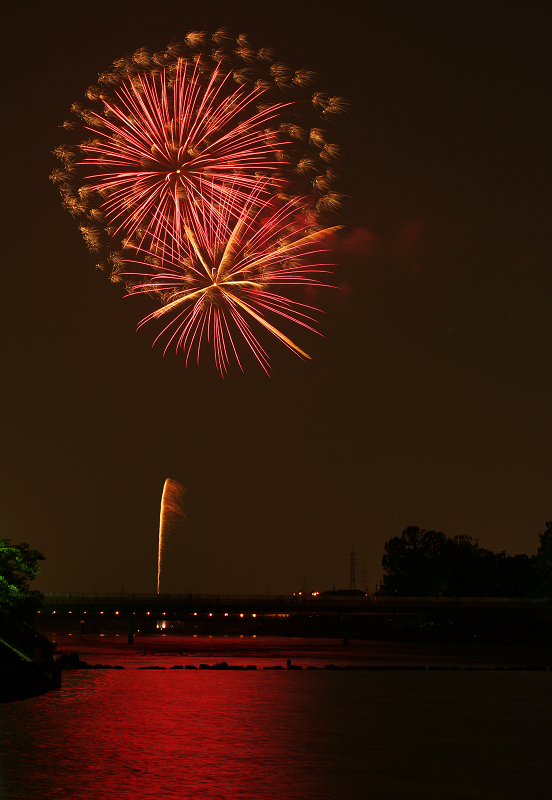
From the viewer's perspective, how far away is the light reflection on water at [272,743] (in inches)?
848

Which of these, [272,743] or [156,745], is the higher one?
[156,745]

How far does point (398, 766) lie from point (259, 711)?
1471 centimetres

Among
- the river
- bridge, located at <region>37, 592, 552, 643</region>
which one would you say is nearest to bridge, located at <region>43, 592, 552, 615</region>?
bridge, located at <region>37, 592, 552, 643</region>

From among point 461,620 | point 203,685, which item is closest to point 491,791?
point 203,685

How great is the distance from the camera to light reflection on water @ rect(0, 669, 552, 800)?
21547 mm

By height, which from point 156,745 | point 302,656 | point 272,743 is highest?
point 302,656

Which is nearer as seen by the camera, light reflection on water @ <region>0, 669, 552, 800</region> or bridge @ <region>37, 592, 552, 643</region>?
light reflection on water @ <region>0, 669, 552, 800</region>

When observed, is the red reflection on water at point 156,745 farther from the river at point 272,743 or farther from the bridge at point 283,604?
the bridge at point 283,604

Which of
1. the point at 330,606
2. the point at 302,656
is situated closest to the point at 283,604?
the point at 330,606

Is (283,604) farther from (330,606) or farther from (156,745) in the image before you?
(156,745)

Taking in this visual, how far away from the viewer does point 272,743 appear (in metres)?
29.3

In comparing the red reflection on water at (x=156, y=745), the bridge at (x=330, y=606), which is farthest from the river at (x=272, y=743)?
the bridge at (x=330, y=606)

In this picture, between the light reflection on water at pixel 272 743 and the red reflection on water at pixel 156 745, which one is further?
the light reflection on water at pixel 272 743

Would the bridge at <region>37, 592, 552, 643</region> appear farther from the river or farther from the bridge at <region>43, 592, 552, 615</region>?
the river
